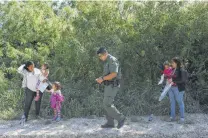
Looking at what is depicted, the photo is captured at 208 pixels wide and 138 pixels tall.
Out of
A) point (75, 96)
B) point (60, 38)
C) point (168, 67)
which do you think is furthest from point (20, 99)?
point (168, 67)

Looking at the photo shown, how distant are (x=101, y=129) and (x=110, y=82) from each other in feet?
3.19

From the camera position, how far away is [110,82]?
23.0ft

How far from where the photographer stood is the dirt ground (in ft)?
22.4

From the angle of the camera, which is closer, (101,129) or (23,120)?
(101,129)

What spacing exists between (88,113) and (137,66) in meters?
2.04

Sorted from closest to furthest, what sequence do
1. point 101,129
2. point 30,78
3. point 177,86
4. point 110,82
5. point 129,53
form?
point 110,82 < point 101,129 < point 177,86 < point 30,78 < point 129,53

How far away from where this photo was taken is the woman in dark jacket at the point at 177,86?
769 cm

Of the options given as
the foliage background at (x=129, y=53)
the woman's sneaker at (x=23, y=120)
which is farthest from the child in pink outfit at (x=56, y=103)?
the woman's sneaker at (x=23, y=120)

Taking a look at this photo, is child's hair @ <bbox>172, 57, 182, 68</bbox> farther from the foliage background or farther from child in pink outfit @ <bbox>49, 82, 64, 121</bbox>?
child in pink outfit @ <bbox>49, 82, 64, 121</bbox>

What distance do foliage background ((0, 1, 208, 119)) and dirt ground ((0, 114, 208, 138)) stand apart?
651mm

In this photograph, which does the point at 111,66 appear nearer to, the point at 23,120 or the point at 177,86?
the point at 177,86

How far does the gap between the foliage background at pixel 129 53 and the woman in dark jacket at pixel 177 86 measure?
2.31 ft

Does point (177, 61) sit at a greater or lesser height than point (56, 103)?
greater

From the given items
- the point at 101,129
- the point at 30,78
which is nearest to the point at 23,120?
the point at 30,78
